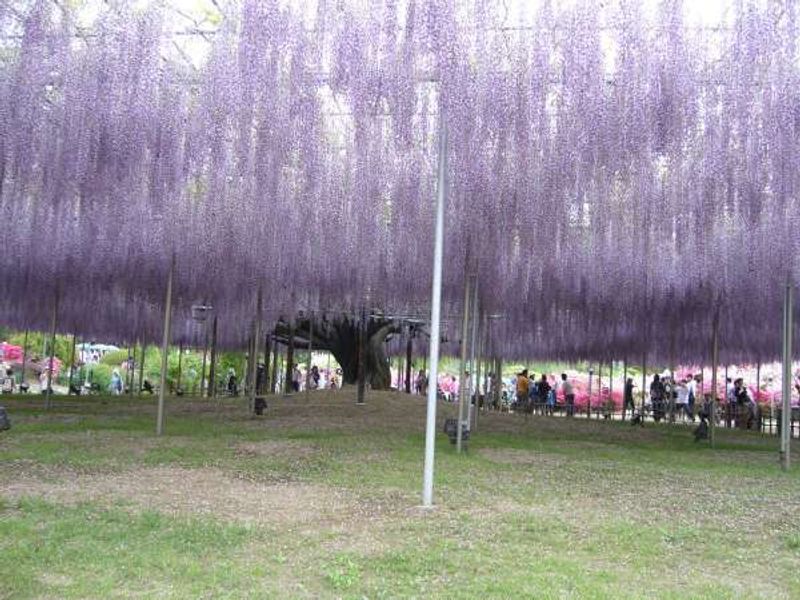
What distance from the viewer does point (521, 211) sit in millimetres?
8703

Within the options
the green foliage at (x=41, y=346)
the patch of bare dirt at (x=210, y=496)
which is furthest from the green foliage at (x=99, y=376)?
the patch of bare dirt at (x=210, y=496)

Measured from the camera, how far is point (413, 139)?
7238 mm

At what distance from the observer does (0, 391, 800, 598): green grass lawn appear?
3.68 m

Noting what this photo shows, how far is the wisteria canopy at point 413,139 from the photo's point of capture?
631 cm

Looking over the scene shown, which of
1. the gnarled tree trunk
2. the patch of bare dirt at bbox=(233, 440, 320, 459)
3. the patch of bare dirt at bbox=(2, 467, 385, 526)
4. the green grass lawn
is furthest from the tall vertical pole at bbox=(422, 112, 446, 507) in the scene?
the gnarled tree trunk

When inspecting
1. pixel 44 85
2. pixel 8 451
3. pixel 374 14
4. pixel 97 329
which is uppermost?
pixel 374 14

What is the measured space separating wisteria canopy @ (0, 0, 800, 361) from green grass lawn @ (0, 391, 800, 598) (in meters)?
2.81

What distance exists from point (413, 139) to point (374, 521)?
366 cm

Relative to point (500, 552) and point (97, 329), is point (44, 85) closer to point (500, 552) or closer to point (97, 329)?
point (500, 552)

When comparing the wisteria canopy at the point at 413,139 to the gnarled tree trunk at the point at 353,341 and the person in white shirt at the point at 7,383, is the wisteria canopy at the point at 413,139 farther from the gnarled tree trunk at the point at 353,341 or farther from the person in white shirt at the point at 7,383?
the person in white shirt at the point at 7,383

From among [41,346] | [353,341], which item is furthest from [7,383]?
[353,341]

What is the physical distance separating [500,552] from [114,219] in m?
8.34

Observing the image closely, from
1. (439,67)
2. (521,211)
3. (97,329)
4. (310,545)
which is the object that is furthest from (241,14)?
(97,329)

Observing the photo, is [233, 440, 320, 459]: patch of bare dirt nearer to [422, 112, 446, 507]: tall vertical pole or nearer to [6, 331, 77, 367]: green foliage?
[422, 112, 446, 507]: tall vertical pole
